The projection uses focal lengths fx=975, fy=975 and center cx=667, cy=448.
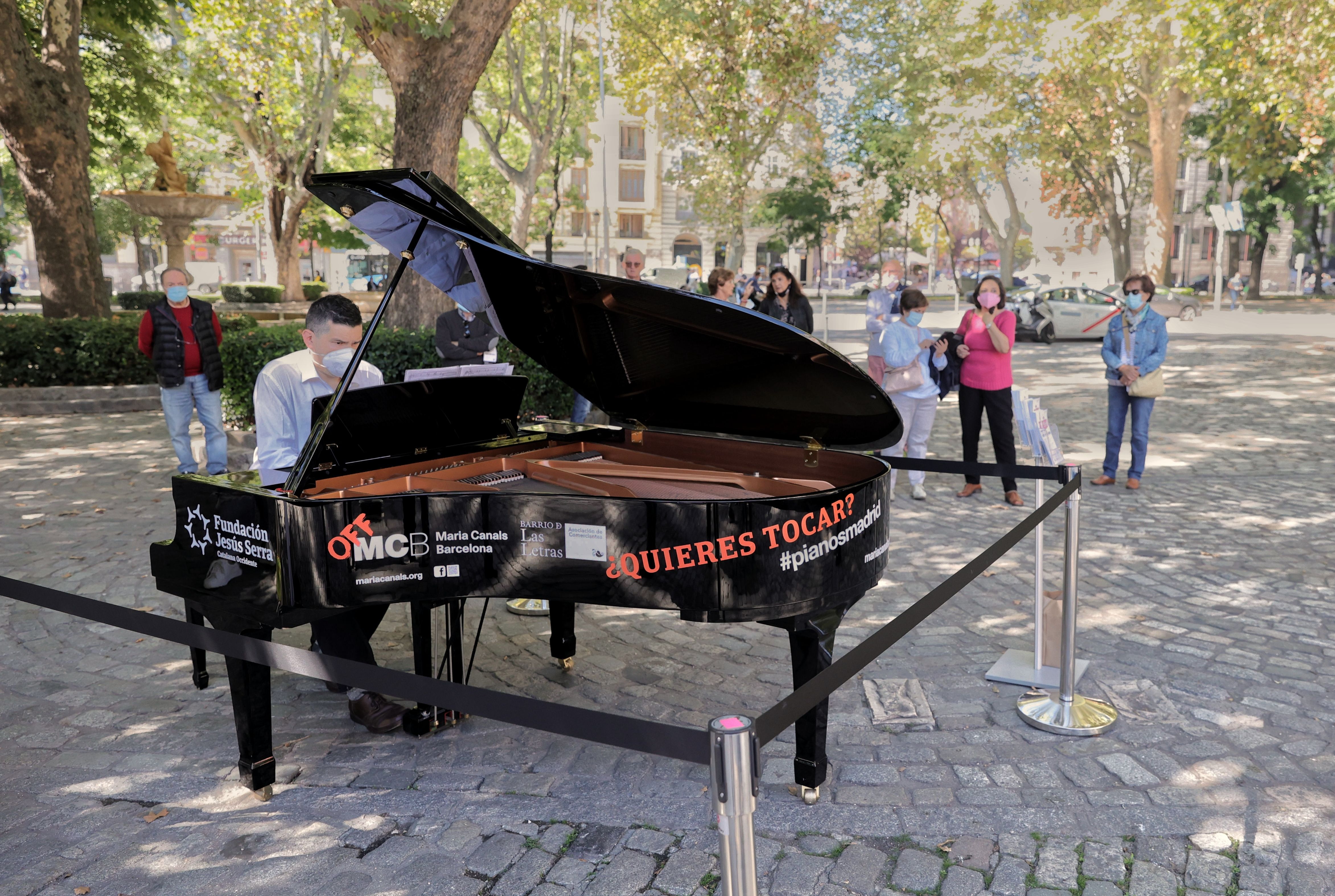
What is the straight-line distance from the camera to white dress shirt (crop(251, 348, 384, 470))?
14.5 ft

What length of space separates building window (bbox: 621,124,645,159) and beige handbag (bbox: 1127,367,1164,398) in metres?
56.0

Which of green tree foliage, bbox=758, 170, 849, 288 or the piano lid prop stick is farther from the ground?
green tree foliage, bbox=758, 170, 849, 288

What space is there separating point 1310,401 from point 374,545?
49.1 feet

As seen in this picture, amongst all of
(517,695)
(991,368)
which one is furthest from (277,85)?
(517,695)

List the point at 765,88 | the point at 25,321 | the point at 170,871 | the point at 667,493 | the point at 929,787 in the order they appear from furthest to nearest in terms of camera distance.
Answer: the point at 765,88 → the point at 25,321 → the point at 667,493 → the point at 929,787 → the point at 170,871

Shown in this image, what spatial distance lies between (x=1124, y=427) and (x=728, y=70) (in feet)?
40.4

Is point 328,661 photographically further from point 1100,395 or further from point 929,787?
point 1100,395

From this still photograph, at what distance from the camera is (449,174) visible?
36.7 feet

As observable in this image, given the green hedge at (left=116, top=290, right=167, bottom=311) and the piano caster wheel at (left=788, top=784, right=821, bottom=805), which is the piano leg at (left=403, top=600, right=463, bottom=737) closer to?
the piano caster wheel at (left=788, top=784, right=821, bottom=805)

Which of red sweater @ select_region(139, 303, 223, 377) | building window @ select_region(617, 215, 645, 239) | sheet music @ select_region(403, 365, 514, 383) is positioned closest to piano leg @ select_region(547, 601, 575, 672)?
sheet music @ select_region(403, 365, 514, 383)

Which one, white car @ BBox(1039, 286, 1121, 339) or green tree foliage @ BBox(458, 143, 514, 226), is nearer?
white car @ BBox(1039, 286, 1121, 339)

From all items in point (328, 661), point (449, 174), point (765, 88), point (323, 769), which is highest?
point (765, 88)

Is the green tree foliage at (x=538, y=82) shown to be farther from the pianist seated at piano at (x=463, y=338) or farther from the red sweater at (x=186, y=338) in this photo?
the pianist seated at piano at (x=463, y=338)

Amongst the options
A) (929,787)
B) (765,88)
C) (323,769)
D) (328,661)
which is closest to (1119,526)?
(929,787)
